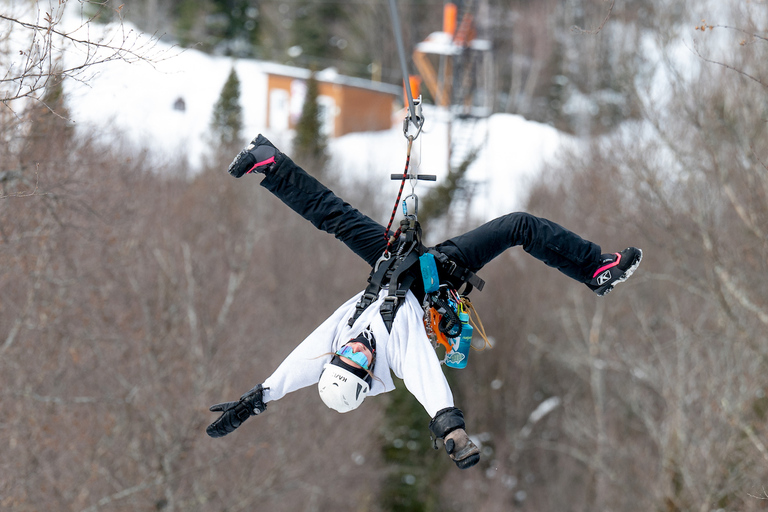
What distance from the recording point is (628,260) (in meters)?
4.40

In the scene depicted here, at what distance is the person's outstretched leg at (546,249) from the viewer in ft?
14.2

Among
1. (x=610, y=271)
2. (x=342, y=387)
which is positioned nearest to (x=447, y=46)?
(x=610, y=271)

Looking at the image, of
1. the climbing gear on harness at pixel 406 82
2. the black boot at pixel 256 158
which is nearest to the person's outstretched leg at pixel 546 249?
the climbing gear on harness at pixel 406 82

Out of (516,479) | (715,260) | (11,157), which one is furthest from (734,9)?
(516,479)

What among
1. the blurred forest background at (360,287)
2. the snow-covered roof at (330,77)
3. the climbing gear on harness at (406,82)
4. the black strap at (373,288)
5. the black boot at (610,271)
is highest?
the snow-covered roof at (330,77)

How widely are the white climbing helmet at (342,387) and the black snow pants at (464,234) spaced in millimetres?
A: 647

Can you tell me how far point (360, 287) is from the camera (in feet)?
73.9

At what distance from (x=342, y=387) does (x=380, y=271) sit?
2.20 feet

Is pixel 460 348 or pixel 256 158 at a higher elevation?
pixel 256 158

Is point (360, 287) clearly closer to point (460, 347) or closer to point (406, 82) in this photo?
point (460, 347)

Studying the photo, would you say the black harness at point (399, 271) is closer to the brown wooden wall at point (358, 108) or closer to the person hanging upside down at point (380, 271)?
the person hanging upside down at point (380, 271)

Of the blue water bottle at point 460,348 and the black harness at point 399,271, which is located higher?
the black harness at point 399,271

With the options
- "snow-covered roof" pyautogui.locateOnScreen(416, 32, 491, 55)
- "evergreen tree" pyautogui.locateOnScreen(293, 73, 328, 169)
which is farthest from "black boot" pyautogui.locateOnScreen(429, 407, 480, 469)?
"evergreen tree" pyautogui.locateOnScreen(293, 73, 328, 169)

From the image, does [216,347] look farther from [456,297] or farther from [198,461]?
[456,297]
